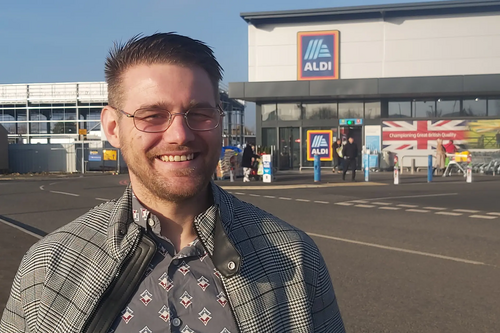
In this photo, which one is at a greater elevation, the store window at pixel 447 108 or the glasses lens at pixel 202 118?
the store window at pixel 447 108

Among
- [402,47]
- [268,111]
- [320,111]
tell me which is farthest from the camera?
[268,111]

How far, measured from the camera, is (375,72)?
29.3 metres

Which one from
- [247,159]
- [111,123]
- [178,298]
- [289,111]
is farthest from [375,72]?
[178,298]

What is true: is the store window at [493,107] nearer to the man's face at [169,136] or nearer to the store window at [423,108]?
the store window at [423,108]

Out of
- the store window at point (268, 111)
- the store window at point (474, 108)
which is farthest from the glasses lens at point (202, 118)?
the store window at point (474, 108)

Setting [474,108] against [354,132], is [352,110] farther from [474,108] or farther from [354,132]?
[474,108]

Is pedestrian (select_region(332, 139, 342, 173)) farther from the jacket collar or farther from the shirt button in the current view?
the shirt button

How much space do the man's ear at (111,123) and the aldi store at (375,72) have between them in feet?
88.0

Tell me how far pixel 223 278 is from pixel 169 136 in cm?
46

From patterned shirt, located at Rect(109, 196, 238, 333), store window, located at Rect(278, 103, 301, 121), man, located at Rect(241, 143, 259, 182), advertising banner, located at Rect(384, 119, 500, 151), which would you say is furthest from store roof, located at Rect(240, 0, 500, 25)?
patterned shirt, located at Rect(109, 196, 238, 333)

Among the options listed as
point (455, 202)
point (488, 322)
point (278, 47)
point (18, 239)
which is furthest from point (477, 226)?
point (278, 47)

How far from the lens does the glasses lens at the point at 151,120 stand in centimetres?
169

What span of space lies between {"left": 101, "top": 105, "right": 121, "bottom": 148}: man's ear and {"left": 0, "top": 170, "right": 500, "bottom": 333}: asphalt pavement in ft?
11.5

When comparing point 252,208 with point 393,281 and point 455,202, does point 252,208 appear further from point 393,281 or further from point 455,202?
point 455,202
